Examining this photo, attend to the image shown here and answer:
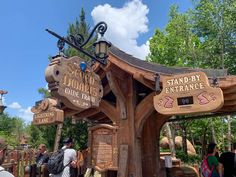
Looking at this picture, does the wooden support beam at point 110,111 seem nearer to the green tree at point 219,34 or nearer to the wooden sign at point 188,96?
the wooden sign at point 188,96

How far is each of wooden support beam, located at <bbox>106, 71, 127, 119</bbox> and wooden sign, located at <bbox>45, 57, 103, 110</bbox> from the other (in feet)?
4.58

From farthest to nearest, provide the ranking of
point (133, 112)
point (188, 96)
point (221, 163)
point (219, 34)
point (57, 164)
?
point (219, 34)
point (133, 112)
point (221, 163)
point (57, 164)
point (188, 96)

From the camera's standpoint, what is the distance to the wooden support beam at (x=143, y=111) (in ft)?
20.0

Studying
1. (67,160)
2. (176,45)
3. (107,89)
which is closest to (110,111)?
(107,89)

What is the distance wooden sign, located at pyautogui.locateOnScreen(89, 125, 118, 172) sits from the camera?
614 centimetres

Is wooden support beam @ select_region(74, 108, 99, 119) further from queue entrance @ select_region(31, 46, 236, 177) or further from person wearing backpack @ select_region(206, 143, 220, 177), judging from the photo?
person wearing backpack @ select_region(206, 143, 220, 177)

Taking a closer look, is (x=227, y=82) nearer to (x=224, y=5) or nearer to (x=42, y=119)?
(x=42, y=119)

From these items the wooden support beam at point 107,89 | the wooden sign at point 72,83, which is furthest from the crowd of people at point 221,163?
the wooden support beam at point 107,89

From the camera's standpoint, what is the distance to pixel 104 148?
628 cm

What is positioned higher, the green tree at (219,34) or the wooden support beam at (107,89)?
the green tree at (219,34)

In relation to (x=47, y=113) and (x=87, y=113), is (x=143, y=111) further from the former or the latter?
(x=87, y=113)

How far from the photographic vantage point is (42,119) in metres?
6.16

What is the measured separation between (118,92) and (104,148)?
4.41 ft

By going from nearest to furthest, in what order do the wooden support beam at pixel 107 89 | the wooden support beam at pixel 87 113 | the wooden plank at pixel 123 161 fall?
the wooden plank at pixel 123 161
the wooden support beam at pixel 107 89
the wooden support beam at pixel 87 113
